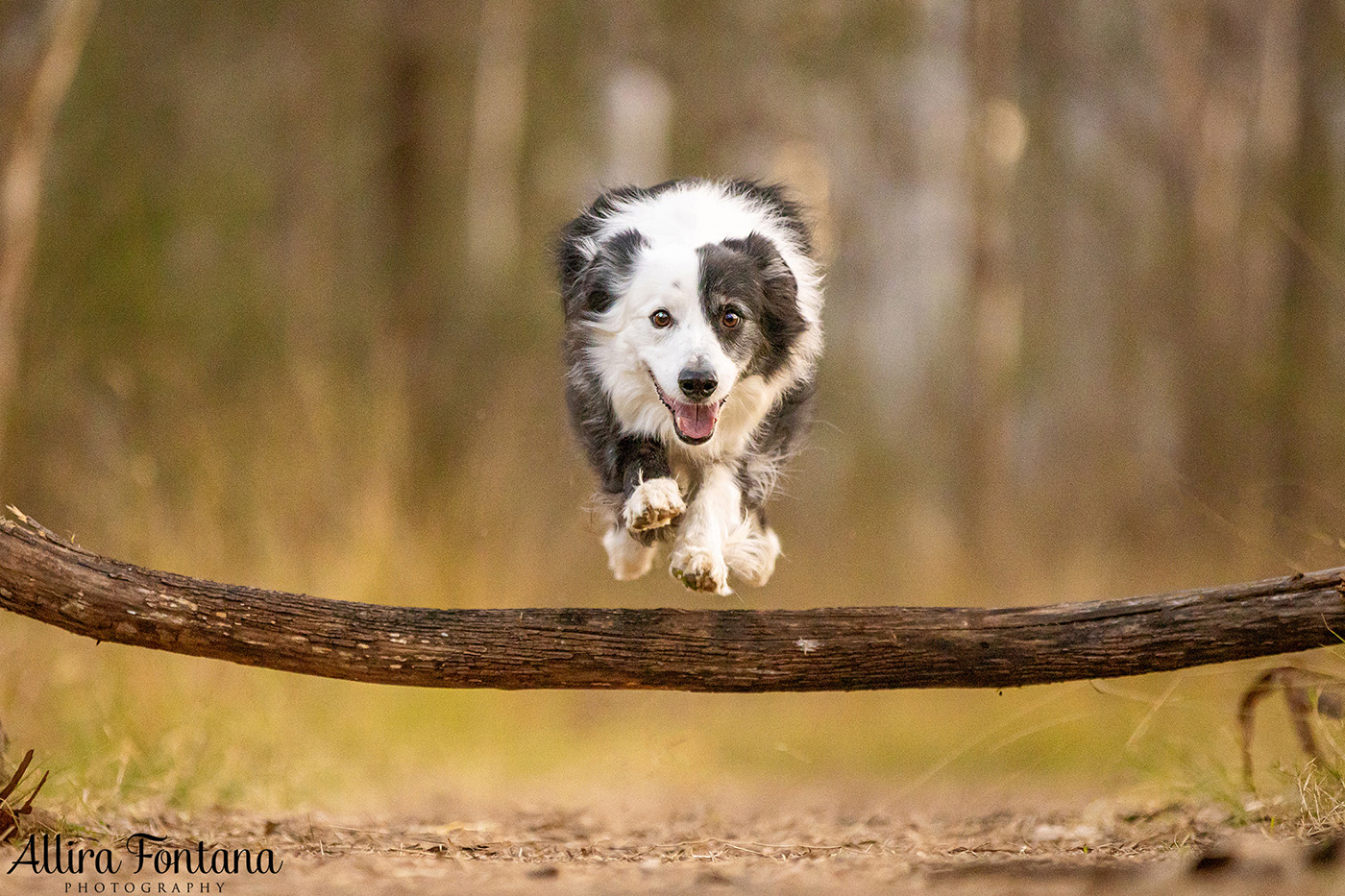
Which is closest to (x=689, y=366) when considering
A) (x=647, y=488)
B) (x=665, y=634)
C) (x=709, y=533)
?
(x=647, y=488)

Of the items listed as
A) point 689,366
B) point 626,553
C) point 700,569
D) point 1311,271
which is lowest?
point 700,569

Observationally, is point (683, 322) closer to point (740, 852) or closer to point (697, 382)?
point (697, 382)

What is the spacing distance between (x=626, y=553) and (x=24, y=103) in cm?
362

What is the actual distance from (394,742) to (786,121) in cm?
1310

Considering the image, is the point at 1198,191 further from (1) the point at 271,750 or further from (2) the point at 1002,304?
(1) the point at 271,750

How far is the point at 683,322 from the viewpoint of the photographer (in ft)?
13.6

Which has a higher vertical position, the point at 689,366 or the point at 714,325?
the point at 714,325

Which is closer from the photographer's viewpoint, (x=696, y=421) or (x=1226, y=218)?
(x=696, y=421)

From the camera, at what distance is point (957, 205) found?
1253cm

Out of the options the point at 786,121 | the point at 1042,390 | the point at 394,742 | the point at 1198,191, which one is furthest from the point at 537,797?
the point at 1042,390

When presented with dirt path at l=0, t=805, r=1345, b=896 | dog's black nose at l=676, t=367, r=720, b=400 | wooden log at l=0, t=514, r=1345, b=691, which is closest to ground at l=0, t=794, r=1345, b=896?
dirt path at l=0, t=805, r=1345, b=896

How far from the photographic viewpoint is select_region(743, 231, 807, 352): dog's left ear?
14.4ft

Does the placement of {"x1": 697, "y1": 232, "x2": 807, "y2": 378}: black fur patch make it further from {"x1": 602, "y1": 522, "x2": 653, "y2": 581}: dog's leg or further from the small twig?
the small twig

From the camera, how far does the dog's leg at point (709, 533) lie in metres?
4.00
